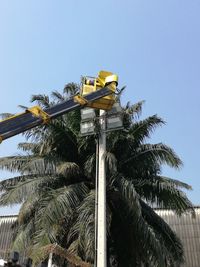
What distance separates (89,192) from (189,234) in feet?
41.1

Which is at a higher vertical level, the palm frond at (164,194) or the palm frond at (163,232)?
the palm frond at (164,194)

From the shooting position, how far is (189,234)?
2602 cm

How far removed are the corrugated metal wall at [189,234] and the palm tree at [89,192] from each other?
8763 millimetres

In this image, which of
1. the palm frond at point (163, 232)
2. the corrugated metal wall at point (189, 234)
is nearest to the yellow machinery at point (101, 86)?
the palm frond at point (163, 232)

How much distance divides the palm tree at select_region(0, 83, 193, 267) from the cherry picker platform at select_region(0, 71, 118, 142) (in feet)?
5.63

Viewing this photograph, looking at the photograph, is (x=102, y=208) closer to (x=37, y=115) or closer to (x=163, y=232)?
(x=37, y=115)

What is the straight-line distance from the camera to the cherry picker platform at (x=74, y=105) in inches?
442

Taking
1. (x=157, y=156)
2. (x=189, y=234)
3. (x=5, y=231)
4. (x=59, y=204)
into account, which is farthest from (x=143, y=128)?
(x=5, y=231)

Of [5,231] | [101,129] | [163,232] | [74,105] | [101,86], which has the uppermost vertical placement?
[101,86]

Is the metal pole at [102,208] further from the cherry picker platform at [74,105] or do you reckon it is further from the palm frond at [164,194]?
the palm frond at [164,194]

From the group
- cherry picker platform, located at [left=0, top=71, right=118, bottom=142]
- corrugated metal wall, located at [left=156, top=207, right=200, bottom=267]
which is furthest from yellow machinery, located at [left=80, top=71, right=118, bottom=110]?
corrugated metal wall, located at [left=156, top=207, right=200, bottom=267]

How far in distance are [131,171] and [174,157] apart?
167cm

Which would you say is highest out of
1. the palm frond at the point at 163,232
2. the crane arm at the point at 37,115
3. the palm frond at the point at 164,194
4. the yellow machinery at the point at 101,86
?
the yellow machinery at the point at 101,86

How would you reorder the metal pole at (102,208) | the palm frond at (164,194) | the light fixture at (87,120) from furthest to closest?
the palm frond at (164,194)
the light fixture at (87,120)
the metal pole at (102,208)
